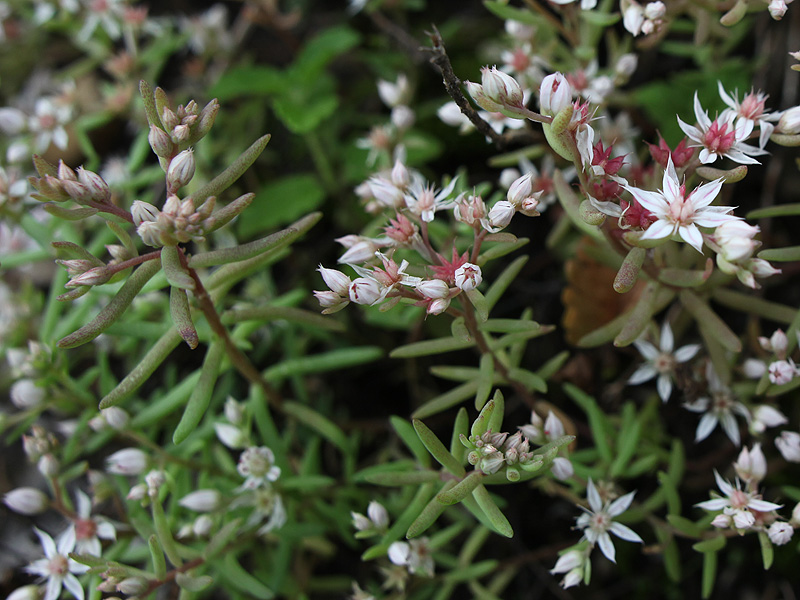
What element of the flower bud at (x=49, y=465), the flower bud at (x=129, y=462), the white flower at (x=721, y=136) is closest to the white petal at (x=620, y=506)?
the white flower at (x=721, y=136)

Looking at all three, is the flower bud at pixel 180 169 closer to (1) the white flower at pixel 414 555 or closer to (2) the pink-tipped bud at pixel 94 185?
(2) the pink-tipped bud at pixel 94 185

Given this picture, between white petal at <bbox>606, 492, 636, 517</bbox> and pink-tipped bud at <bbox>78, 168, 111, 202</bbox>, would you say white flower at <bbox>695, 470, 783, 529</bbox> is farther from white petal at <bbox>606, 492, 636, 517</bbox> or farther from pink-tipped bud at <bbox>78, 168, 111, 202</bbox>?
pink-tipped bud at <bbox>78, 168, 111, 202</bbox>

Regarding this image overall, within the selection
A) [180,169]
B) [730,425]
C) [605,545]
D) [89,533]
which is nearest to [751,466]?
[730,425]

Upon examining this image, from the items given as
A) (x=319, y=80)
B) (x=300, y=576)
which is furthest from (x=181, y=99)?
(x=300, y=576)

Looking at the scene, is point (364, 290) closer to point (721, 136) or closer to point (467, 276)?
point (467, 276)

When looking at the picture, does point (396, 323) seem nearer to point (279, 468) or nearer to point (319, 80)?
point (279, 468)

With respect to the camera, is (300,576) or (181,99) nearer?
(300,576)
